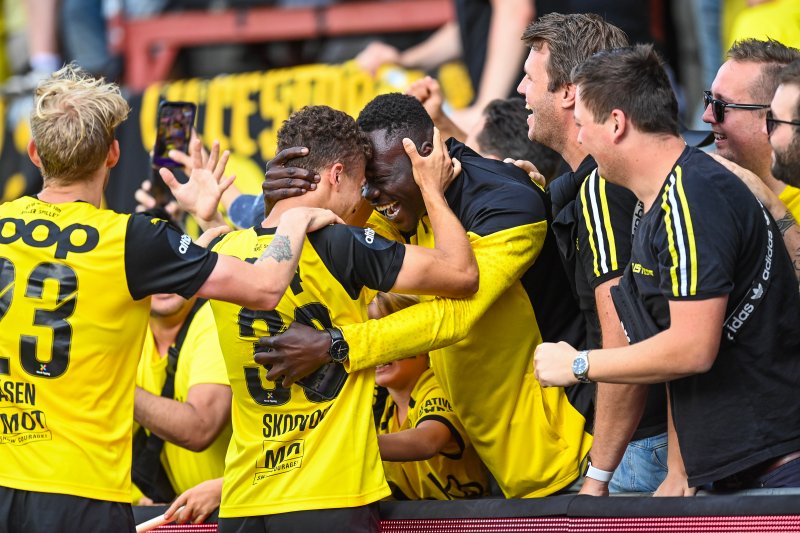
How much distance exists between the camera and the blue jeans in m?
3.98

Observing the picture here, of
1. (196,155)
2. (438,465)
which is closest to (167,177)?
(196,155)

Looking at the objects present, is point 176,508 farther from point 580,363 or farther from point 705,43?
point 705,43

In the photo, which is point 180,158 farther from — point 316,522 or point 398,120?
point 316,522

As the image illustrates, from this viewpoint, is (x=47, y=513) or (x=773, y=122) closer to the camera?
(x=773, y=122)

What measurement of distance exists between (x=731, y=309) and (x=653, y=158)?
0.47 m

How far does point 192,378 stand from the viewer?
4852 mm

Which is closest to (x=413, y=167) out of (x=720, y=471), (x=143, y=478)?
(x=720, y=471)

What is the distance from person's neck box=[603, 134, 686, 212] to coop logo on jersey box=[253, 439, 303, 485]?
126 centimetres

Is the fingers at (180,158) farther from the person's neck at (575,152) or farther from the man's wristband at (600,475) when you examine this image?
the man's wristband at (600,475)

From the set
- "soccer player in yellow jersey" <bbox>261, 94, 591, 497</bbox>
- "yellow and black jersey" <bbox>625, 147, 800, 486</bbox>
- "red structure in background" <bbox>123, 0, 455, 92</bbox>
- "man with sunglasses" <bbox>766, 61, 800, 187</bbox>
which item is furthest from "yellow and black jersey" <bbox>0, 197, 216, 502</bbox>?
"red structure in background" <bbox>123, 0, 455, 92</bbox>

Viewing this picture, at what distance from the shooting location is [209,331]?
16.4ft

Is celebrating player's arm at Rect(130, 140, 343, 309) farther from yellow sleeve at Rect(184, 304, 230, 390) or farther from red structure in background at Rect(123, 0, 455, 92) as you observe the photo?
red structure in background at Rect(123, 0, 455, 92)

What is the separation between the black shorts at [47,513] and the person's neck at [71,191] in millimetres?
864

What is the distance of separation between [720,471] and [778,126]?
972mm
